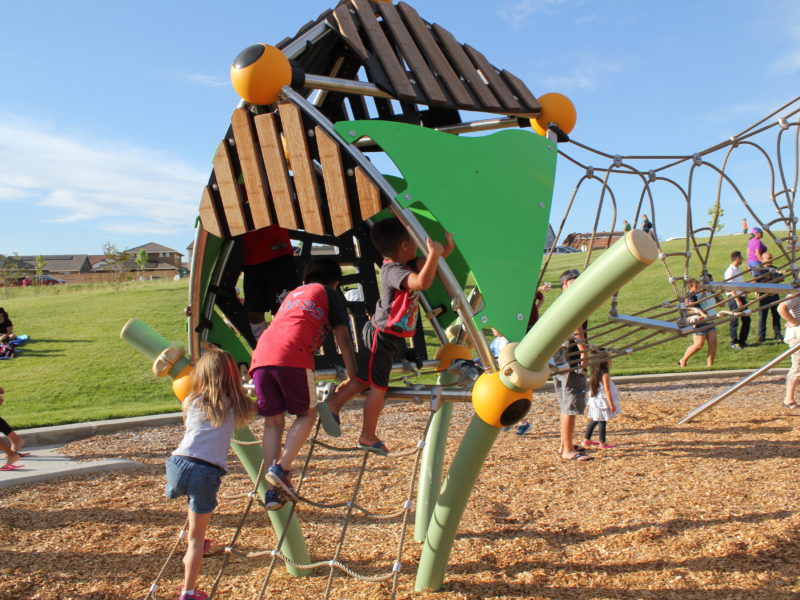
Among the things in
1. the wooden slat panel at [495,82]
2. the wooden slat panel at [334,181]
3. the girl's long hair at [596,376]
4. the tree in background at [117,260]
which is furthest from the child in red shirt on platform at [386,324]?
the tree in background at [117,260]

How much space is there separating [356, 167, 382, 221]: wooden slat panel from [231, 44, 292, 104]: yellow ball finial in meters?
0.61

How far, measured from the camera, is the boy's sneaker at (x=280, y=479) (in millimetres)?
2982

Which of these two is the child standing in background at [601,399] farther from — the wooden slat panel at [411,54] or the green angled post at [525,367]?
the wooden slat panel at [411,54]

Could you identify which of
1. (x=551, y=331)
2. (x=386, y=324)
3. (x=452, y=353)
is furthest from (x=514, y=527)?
(x=551, y=331)

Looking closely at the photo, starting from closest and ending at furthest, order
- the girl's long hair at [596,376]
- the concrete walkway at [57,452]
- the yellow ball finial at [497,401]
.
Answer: the yellow ball finial at [497,401], the concrete walkway at [57,452], the girl's long hair at [596,376]

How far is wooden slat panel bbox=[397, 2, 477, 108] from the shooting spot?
3.29 m

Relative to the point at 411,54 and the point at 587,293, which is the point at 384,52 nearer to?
the point at 411,54

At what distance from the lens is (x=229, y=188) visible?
3354 mm

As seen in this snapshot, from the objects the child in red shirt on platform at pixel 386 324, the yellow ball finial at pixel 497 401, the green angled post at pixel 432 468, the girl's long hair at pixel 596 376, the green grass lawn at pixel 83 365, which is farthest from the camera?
the green grass lawn at pixel 83 365

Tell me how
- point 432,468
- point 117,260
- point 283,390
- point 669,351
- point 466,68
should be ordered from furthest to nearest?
point 117,260
point 669,351
point 432,468
point 466,68
point 283,390

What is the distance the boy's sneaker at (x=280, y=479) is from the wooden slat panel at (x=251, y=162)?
1.20m

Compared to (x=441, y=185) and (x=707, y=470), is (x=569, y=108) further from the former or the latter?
(x=707, y=470)

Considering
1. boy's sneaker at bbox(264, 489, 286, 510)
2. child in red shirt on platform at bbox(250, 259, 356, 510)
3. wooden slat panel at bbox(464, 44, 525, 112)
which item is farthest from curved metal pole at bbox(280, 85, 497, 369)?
boy's sneaker at bbox(264, 489, 286, 510)

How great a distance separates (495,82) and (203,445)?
8.41 ft
